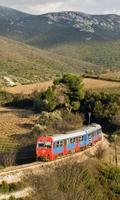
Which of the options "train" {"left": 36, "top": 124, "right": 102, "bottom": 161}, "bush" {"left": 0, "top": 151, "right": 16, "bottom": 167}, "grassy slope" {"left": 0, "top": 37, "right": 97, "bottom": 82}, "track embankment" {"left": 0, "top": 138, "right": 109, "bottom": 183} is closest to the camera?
"track embankment" {"left": 0, "top": 138, "right": 109, "bottom": 183}

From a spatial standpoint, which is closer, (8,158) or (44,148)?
(8,158)

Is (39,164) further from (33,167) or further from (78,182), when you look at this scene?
(78,182)

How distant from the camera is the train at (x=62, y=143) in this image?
41.2m

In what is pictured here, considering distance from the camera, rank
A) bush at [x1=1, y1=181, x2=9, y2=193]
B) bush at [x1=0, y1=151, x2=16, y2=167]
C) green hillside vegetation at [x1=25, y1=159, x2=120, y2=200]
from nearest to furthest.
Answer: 1. bush at [x1=1, y1=181, x2=9, y2=193]
2. green hillside vegetation at [x1=25, y1=159, x2=120, y2=200]
3. bush at [x1=0, y1=151, x2=16, y2=167]

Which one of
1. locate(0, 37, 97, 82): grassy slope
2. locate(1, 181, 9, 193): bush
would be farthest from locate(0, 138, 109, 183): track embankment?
locate(0, 37, 97, 82): grassy slope

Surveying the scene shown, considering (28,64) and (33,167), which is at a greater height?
(33,167)

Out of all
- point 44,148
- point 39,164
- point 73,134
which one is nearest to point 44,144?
point 44,148

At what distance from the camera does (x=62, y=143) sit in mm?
43156

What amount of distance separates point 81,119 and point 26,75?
80.5m

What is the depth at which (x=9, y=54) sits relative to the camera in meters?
181

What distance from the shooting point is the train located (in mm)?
41188

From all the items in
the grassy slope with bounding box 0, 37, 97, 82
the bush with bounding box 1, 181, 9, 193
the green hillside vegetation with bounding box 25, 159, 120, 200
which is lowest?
the grassy slope with bounding box 0, 37, 97, 82

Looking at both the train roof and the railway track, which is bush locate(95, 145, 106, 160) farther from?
the train roof

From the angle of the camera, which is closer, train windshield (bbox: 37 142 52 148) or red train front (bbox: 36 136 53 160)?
red train front (bbox: 36 136 53 160)
